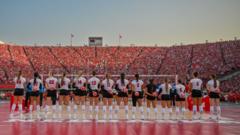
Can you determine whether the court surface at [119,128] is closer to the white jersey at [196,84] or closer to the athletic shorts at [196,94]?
the athletic shorts at [196,94]

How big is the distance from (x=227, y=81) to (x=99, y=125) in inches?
1515

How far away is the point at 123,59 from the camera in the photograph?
68188mm

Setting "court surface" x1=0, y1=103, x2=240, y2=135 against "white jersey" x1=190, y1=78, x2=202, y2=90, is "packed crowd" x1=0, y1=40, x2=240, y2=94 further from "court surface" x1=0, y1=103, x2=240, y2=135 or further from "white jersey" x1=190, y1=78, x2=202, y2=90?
"court surface" x1=0, y1=103, x2=240, y2=135

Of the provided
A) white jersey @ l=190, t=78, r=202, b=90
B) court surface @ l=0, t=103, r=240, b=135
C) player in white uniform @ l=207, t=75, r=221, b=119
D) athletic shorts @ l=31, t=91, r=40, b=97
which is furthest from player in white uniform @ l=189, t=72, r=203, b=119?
athletic shorts @ l=31, t=91, r=40, b=97

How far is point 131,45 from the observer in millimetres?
75750

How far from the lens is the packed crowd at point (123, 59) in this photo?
192 feet

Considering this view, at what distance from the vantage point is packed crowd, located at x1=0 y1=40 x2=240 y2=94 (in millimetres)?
58375

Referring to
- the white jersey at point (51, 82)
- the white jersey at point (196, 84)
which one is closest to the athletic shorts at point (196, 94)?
the white jersey at point (196, 84)

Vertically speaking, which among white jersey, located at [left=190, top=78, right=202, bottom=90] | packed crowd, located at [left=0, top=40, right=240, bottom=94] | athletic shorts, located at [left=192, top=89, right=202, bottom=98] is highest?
packed crowd, located at [left=0, top=40, right=240, bottom=94]

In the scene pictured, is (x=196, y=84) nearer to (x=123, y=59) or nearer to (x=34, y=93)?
(x=34, y=93)

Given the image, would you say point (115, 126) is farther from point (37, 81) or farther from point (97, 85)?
point (37, 81)

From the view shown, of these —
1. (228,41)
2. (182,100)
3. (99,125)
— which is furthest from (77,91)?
(228,41)

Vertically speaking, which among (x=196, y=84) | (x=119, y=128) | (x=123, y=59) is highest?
(x=123, y=59)

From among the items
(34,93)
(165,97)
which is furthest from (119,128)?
(34,93)
